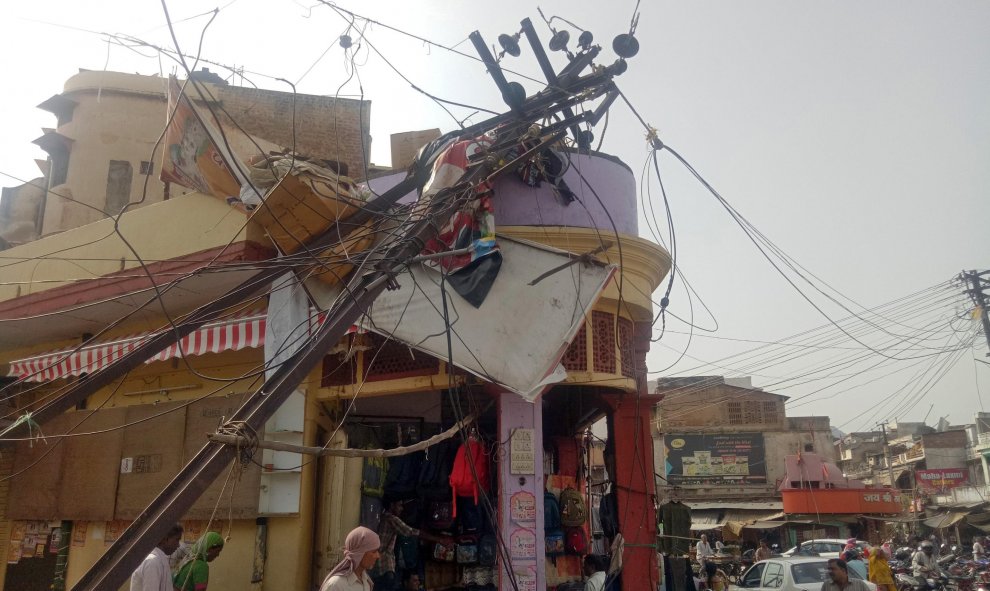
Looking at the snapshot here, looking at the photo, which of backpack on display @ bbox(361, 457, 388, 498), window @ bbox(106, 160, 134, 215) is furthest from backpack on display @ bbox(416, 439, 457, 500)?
window @ bbox(106, 160, 134, 215)

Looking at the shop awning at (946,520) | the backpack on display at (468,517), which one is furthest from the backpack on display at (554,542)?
the shop awning at (946,520)

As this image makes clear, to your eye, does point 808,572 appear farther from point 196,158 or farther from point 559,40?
point 196,158

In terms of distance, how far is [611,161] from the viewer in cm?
1009

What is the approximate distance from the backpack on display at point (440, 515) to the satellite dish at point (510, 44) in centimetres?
608

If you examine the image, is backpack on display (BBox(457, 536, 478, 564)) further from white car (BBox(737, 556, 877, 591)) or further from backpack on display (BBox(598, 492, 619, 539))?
white car (BBox(737, 556, 877, 591))

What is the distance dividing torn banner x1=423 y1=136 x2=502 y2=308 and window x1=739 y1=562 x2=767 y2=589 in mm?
9372

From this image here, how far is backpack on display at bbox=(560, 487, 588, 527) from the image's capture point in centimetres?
1027

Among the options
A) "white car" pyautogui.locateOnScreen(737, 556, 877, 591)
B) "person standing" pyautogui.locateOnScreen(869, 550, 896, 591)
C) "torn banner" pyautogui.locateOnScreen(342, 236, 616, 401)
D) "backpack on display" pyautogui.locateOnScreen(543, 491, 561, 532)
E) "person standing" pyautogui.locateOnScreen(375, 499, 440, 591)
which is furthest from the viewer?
"white car" pyautogui.locateOnScreen(737, 556, 877, 591)

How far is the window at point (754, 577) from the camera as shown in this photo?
45.6 ft

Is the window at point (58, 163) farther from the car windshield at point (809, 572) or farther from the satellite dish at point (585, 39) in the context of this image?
the car windshield at point (809, 572)

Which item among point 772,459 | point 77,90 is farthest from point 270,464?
point 772,459

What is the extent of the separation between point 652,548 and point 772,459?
36.1 m

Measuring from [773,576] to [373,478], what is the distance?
8.16 m

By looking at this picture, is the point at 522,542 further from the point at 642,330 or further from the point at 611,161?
the point at 611,161
